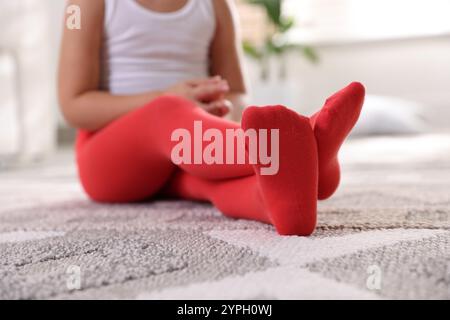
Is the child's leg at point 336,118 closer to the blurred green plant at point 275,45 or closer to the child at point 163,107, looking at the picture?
the child at point 163,107

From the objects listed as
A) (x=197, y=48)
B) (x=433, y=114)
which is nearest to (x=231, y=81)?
(x=197, y=48)

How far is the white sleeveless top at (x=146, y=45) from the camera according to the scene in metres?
0.87

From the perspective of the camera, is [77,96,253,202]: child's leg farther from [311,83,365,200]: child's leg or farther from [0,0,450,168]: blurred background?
[0,0,450,168]: blurred background

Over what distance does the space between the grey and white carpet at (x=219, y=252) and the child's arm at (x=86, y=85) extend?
0.43 ft

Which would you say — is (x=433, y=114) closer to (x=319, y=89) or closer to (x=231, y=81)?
(x=319, y=89)

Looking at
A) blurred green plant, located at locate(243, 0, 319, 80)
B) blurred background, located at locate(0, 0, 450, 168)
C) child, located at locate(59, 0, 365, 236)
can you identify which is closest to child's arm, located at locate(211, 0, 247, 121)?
child, located at locate(59, 0, 365, 236)

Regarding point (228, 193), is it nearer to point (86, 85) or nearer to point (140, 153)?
point (140, 153)

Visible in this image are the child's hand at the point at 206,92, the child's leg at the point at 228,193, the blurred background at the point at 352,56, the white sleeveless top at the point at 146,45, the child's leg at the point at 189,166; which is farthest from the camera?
the blurred background at the point at 352,56

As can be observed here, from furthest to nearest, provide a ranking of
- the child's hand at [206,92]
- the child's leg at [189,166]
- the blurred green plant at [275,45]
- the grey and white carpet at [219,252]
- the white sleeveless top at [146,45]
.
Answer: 1. the blurred green plant at [275,45]
2. the white sleeveless top at [146,45]
3. the child's hand at [206,92]
4. the child's leg at [189,166]
5. the grey and white carpet at [219,252]

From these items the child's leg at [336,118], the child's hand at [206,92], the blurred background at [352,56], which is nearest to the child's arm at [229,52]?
the child's hand at [206,92]

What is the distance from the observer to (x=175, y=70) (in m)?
0.91

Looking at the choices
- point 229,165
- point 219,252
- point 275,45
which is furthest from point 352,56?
point 219,252

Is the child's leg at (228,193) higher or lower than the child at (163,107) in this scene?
lower

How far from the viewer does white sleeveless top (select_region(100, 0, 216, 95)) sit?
87 centimetres
